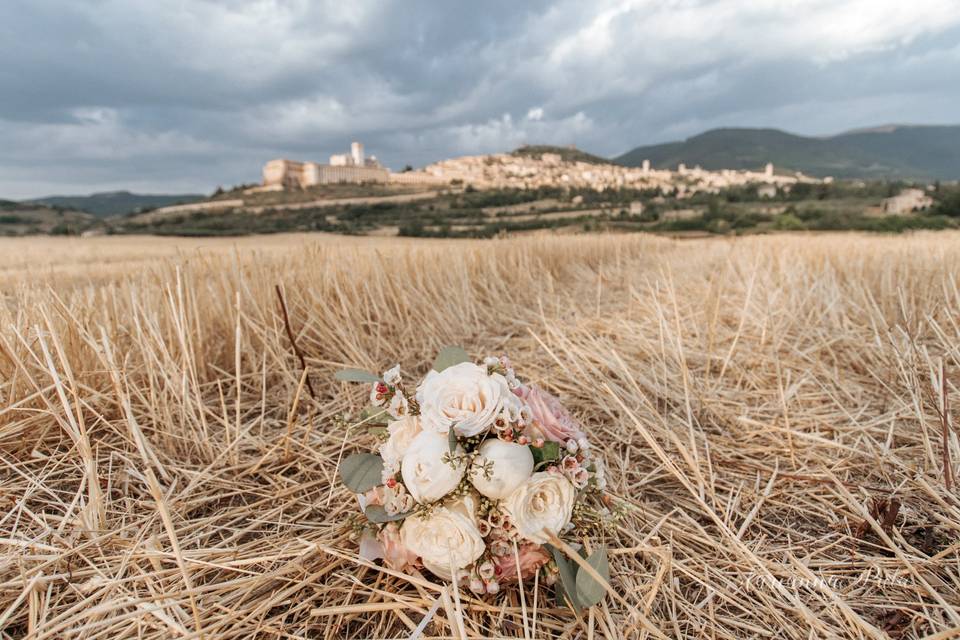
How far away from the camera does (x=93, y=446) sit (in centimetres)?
127

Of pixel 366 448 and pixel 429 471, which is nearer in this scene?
pixel 429 471

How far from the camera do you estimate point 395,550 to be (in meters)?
0.79

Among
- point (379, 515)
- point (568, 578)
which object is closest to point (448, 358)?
point (379, 515)

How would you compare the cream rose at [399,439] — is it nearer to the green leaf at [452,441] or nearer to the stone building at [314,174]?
the green leaf at [452,441]

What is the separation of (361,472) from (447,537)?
0.21 metres

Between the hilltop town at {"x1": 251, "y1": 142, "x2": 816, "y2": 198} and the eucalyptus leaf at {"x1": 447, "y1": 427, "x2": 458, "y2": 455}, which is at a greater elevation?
the hilltop town at {"x1": 251, "y1": 142, "x2": 816, "y2": 198}

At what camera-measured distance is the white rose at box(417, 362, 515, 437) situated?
0.73 meters

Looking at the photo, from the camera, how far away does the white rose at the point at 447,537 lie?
729 millimetres

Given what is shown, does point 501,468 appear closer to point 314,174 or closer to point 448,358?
point 448,358

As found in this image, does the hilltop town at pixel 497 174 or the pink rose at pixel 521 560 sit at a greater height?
the hilltop town at pixel 497 174

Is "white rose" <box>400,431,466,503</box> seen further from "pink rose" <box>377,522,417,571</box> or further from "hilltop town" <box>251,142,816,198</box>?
"hilltop town" <box>251,142,816,198</box>

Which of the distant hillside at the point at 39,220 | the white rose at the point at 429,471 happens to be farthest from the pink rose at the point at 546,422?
the distant hillside at the point at 39,220

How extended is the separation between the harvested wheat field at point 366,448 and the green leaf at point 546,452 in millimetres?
216

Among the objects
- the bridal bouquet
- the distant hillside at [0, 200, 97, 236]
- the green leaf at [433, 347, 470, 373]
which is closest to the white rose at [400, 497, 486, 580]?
the bridal bouquet
